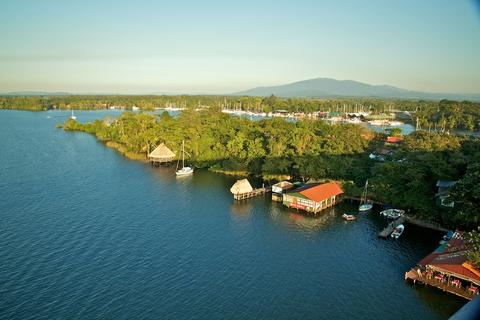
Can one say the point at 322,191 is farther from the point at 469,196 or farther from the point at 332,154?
the point at 469,196

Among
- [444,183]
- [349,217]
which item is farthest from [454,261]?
[444,183]

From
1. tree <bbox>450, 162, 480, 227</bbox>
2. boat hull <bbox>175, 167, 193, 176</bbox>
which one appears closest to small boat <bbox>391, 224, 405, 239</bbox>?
tree <bbox>450, 162, 480, 227</bbox>

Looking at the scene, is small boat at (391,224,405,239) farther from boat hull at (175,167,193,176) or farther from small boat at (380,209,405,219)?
boat hull at (175,167,193,176)

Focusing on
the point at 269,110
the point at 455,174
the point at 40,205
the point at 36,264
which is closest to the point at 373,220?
the point at 455,174

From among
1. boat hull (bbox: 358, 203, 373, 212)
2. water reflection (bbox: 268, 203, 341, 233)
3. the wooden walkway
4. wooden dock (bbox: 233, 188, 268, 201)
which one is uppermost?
wooden dock (bbox: 233, 188, 268, 201)

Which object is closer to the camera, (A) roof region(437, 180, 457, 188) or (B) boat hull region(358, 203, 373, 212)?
(A) roof region(437, 180, 457, 188)

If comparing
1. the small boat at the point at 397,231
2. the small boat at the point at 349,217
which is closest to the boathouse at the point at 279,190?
the small boat at the point at 349,217

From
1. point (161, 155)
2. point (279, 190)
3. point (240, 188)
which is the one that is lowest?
point (279, 190)

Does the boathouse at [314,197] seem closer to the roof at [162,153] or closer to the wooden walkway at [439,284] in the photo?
the wooden walkway at [439,284]
